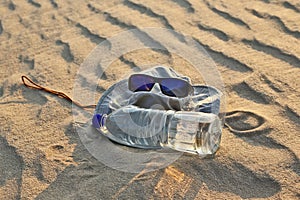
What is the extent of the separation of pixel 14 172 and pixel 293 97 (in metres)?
1.24

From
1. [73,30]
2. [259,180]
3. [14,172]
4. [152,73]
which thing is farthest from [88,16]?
[259,180]

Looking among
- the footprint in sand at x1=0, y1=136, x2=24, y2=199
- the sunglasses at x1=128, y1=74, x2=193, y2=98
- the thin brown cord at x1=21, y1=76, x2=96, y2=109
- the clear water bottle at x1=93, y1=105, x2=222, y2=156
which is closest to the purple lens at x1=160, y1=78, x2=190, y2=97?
the sunglasses at x1=128, y1=74, x2=193, y2=98

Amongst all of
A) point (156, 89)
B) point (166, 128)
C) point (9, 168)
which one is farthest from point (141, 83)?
point (9, 168)

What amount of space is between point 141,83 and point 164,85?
0.35ft

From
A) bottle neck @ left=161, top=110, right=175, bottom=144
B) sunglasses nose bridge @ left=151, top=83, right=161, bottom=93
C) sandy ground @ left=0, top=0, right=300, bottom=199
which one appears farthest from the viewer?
sunglasses nose bridge @ left=151, top=83, right=161, bottom=93

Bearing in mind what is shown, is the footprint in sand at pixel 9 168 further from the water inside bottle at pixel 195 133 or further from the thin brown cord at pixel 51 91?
the water inside bottle at pixel 195 133

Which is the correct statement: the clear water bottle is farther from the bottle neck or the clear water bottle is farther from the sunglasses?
the sunglasses

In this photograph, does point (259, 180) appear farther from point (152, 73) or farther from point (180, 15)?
point (180, 15)

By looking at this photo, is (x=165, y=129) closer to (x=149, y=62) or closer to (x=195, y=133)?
(x=195, y=133)

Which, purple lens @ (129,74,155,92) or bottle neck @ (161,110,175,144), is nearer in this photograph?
bottle neck @ (161,110,175,144)

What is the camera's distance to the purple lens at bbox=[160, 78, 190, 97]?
2164 mm

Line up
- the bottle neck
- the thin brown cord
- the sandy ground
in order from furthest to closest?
the thin brown cord, the bottle neck, the sandy ground

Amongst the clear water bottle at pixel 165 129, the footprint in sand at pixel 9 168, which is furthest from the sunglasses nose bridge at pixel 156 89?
the footprint in sand at pixel 9 168

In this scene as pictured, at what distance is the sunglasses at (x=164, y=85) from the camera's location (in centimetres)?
217
